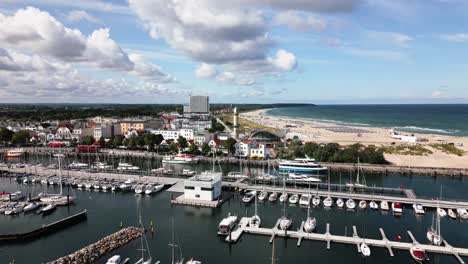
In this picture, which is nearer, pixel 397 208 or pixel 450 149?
pixel 397 208

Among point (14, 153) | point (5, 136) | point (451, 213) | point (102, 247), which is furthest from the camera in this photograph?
point (5, 136)

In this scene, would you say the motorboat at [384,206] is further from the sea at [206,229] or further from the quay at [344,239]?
the quay at [344,239]

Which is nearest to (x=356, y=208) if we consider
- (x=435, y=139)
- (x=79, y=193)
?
(x=79, y=193)

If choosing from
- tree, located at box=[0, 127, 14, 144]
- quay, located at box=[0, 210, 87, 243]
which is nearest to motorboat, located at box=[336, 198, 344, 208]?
quay, located at box=[0, 210, 87, 243]

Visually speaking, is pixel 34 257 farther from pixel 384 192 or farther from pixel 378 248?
pixel 384 192

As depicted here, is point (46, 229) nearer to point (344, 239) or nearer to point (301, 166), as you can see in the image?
point (344, 239)

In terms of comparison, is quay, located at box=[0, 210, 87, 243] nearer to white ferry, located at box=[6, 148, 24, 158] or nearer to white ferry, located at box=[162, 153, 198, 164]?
white ferry, located at box=[162, 153, 198, 164]

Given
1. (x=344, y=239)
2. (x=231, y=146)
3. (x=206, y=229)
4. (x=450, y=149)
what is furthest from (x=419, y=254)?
(x=450, y=149)

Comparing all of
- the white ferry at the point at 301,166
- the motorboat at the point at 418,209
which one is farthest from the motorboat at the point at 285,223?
the white ferry at the point at 301,166
